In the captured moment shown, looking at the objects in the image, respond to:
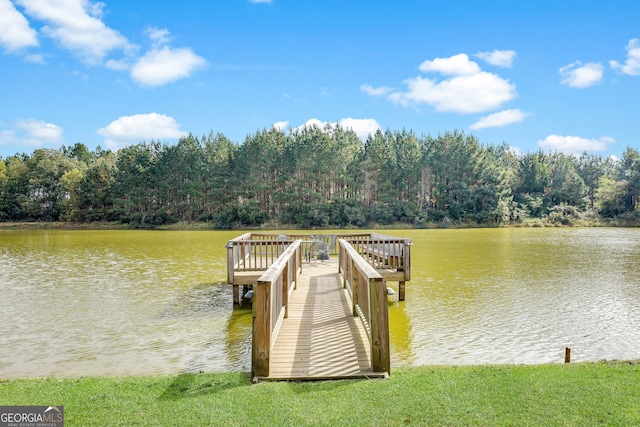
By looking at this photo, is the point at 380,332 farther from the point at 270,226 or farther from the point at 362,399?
the point at 270,226

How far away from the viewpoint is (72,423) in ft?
13.2

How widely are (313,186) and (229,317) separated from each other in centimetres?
5179

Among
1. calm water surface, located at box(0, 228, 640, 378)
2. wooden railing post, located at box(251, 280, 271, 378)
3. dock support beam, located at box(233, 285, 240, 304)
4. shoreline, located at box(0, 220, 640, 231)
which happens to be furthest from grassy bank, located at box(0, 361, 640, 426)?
shoreline, located at box(0, 220, 640, 231)

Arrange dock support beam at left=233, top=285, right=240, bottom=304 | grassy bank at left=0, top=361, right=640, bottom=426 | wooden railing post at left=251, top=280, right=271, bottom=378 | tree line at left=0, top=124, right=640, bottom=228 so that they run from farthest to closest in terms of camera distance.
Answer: tree line at left=0, top=124, right=640, bottom=228 → dock support beam at left=233, top=285, right=240, bottom=304 → wooden railing post at left=251, top=280, right=271, bottom=378 → grassy bank at left=0, top=361, right=640, bottom=426

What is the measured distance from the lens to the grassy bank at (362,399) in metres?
3.96

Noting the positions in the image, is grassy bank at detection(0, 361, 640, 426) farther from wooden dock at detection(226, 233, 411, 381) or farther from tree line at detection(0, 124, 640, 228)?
tree line at detection(0, 124, 640, 228)

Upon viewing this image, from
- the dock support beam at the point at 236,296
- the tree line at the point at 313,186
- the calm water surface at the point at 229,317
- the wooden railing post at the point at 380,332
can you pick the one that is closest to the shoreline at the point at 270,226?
the tree line at the point at 313,186

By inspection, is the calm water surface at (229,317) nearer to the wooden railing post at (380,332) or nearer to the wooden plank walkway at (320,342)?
the wooden plank walkway at (320,342)

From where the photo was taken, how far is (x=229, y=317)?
9945 mm

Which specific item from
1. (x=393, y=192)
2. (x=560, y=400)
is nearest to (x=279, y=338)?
(x=560, y=400)

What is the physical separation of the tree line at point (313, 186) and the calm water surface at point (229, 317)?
130 ft

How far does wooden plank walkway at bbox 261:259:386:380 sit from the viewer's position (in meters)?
5.03

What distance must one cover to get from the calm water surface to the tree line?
3954cm

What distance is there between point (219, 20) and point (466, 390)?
20553 mm
